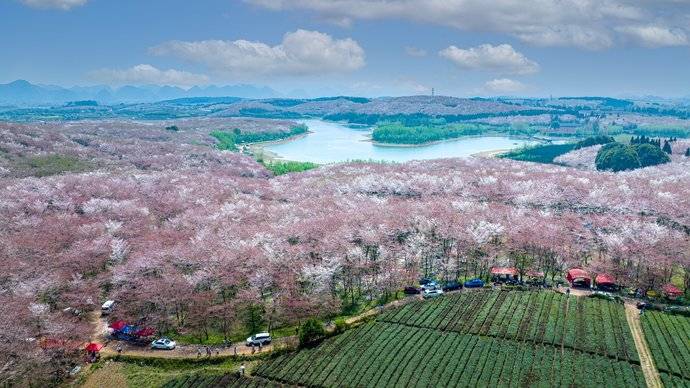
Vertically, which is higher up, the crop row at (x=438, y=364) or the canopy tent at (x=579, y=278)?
the canopy tent at (x=579, y=278)

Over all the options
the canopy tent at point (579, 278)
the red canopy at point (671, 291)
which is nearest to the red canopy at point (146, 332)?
the canopy tent at point (579, 278)

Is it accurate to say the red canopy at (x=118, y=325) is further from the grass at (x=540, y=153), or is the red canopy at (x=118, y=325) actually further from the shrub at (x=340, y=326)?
the grass at (x=540, y=153)

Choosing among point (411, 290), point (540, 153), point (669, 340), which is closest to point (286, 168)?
point (411, 290)

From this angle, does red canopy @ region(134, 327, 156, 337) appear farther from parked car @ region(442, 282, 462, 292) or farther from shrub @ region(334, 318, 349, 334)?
parked car @ region(442, 282, 462, 292)

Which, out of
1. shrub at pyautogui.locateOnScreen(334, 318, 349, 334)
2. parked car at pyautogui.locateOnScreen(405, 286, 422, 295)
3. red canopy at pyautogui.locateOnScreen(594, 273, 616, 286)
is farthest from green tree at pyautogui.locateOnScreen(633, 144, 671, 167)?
shrub at pyautogui.locateOnScreen(334, 318, 349, 334)

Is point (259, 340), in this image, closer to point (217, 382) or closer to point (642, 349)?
point (217, 382)
